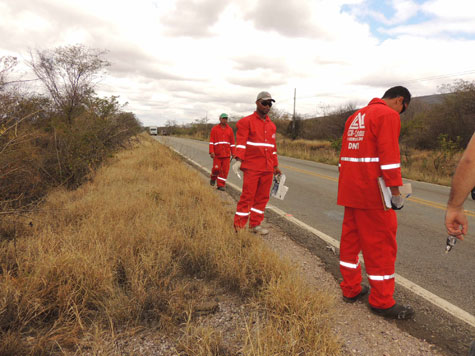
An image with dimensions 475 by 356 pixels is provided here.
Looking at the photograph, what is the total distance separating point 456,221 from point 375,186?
101cm

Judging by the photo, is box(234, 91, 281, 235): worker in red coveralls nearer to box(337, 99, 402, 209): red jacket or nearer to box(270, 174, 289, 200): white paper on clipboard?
box(270, 174, 289, 200): white paper on clipboard

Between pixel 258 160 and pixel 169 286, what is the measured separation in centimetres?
215

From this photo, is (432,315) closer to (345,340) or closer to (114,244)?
(345,340)

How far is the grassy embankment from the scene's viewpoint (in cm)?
194

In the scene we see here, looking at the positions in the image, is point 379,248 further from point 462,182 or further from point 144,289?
point 144,289

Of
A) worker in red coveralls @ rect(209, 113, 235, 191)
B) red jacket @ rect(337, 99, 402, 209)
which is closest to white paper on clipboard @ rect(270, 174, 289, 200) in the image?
red jacket @ rect(337, 99, 402, 209)

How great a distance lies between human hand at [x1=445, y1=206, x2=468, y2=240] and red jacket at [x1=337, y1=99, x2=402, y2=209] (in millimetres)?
887

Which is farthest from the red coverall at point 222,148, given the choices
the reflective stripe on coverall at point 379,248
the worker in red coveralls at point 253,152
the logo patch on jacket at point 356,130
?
the reflective stripe on coverall at point 379,248

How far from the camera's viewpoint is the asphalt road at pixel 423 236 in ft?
10.2

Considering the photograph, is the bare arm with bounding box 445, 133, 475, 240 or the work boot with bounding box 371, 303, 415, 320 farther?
the work boot with bounding box 371, 303, 415, 320

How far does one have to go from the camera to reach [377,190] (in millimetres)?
2434

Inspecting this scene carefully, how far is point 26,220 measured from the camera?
4.00 m

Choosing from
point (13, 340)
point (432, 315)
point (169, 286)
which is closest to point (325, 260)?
point (432, 315)

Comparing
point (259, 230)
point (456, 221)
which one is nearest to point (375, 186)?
point (456, 221)
